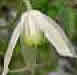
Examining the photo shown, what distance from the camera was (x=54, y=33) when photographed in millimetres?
456

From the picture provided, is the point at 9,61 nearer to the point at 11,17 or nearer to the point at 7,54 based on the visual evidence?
the point at 7,54

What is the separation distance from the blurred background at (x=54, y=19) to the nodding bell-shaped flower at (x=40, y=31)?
0.5 inches

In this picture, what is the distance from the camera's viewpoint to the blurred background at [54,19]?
0.45 metres

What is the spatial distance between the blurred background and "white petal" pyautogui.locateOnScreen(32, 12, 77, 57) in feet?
0.04

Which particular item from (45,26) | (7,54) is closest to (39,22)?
(45,26)

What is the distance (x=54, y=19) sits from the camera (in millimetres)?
467

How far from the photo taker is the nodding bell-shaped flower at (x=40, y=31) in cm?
45

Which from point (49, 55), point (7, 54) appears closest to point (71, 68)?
point (49, 55)

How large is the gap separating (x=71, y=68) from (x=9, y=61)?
0.16m

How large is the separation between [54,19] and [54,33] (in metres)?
0.04

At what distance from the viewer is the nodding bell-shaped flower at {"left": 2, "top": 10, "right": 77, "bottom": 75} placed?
0.45 m

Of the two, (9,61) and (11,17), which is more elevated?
(11,17)

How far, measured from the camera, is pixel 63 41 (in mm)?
457

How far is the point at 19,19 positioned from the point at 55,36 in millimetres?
104
